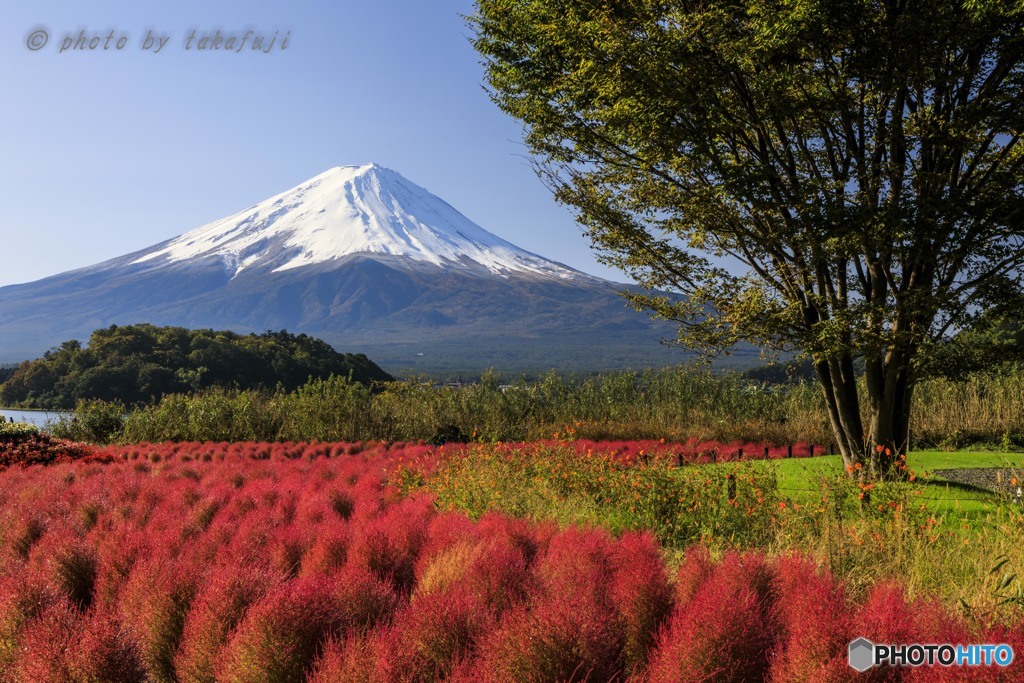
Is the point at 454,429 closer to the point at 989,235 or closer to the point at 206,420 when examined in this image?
the point at 206,420

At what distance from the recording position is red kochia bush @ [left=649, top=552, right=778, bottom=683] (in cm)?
290

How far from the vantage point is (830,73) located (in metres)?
8.92

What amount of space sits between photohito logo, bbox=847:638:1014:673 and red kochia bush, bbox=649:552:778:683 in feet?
1.25

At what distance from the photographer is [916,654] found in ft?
9.25

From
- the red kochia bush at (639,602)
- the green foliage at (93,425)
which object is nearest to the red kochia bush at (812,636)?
the red kochia bush at (639,602)

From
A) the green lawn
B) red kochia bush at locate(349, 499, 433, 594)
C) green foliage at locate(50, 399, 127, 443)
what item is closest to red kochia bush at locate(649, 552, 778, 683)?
red kochia bush at locate(349, 499, 433, 594)

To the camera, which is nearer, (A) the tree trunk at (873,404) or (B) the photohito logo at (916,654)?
(B) the photohito logo at (916,654)

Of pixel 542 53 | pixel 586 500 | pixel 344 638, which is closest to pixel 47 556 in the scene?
pixel 344 638

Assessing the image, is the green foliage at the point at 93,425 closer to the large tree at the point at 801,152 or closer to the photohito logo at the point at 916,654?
the large tree at the point at 801,152

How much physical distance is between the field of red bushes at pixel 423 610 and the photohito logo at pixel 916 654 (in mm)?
44

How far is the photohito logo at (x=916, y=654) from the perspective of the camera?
270 cm

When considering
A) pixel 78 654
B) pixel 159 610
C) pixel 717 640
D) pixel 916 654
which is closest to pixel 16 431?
pixel 159 610

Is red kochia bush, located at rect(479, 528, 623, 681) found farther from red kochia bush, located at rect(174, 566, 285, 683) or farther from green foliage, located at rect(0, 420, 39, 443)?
green foliage, located at rect(0, 420, 39, 443)

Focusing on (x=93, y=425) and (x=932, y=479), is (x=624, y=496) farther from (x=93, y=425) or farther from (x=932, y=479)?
(x=93, y=425)
